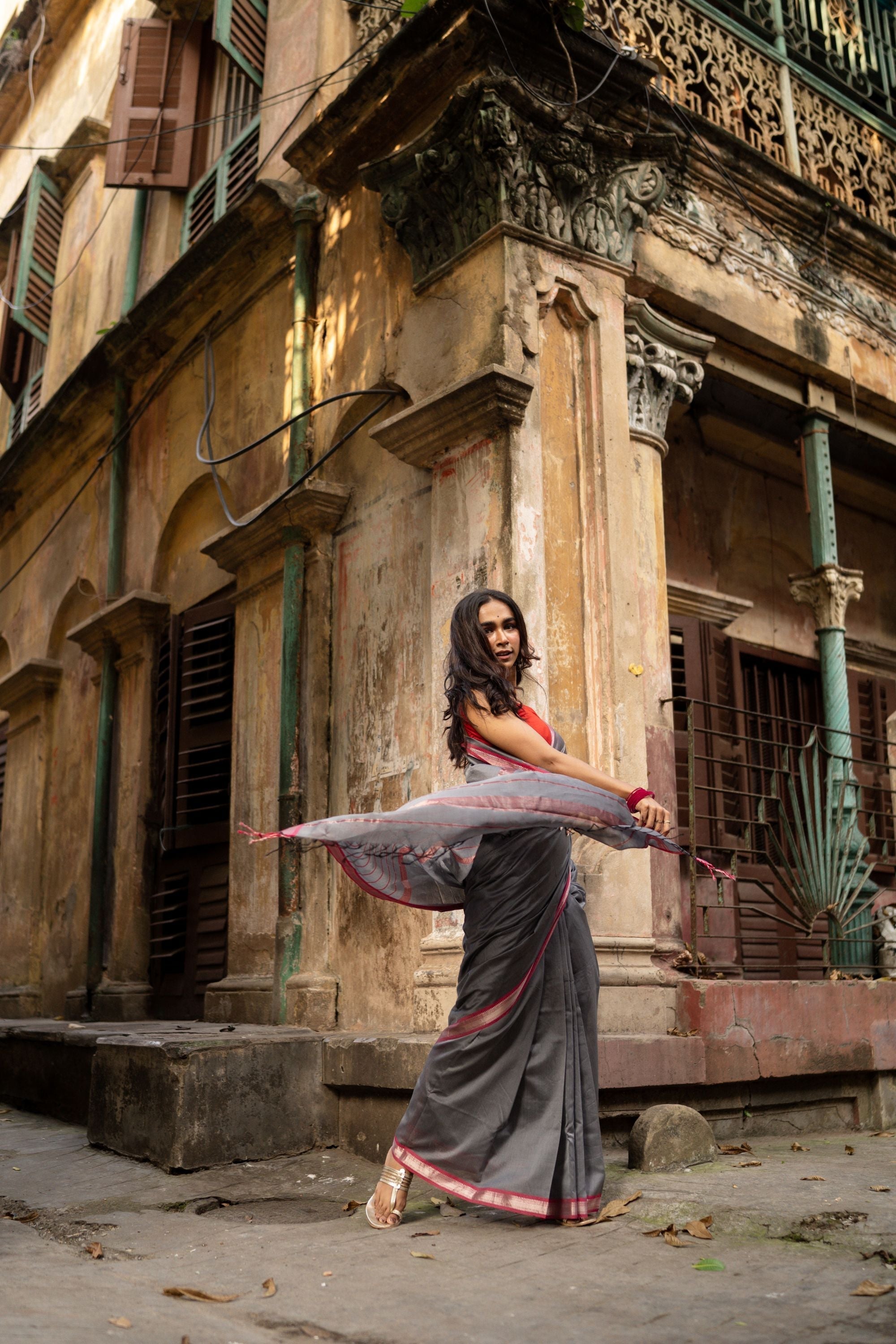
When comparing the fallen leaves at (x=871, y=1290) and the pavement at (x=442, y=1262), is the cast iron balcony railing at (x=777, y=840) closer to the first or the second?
the pavement at (x=442, y=1262)

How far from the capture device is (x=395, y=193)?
6.12m

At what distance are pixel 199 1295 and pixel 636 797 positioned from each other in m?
1.67

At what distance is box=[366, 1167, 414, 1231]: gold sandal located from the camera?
3.48 m

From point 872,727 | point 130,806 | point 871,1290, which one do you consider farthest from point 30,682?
point 871,1290

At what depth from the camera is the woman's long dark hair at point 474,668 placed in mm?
3598

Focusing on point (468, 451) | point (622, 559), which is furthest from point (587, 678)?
point (468, 451)

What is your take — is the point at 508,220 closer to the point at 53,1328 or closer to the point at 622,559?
the point at 622,559

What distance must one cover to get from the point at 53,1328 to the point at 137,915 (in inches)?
242

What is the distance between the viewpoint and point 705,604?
857 centimetres

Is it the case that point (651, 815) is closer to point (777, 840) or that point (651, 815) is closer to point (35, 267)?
point (777, 840)

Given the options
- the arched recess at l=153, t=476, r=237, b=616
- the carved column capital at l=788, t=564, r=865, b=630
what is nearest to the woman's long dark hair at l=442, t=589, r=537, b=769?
the carved column capital at l=788, t=564, r=865, b=630

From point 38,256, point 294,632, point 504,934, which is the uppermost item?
point 38,256

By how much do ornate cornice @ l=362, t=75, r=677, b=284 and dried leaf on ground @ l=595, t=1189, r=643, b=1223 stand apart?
420 cm

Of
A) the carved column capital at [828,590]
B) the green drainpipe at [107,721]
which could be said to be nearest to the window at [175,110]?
the green drainpipe at [107,721]
